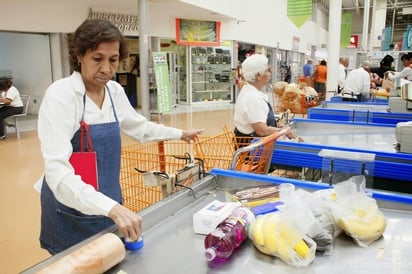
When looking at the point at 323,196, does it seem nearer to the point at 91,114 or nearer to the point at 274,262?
the point at 274,262

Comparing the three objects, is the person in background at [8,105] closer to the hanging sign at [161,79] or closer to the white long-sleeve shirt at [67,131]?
the hanging sign at [161,79]

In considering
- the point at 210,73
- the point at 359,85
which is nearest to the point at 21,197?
the point at 359,85

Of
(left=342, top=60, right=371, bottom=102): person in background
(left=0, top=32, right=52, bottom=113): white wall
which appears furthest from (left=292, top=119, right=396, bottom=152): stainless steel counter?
(left=0, top=32, right=52, bottom=113): white wall

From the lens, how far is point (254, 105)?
120 inches

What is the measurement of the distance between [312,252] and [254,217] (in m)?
0.24

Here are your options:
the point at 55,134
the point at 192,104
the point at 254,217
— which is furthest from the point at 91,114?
the point at 192,104

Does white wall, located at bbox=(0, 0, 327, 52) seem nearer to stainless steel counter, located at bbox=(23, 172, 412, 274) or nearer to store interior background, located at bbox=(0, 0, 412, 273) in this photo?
store interior background, located at bbox=(0, 0, 412, 273)

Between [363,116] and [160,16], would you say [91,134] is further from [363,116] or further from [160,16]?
[160,16]

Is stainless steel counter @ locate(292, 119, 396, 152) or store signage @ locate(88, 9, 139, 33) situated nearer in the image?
stainless steel counter @ locate(292, 119, 396, 152)

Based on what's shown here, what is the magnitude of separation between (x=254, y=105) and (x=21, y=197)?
2.97 metres

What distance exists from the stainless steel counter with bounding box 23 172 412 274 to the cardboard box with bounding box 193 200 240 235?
3cm

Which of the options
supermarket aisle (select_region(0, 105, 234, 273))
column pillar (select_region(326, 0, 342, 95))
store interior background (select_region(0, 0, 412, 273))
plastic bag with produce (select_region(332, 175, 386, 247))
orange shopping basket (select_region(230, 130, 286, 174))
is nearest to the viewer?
plastic bag with produce (select_region(332, 175, 386, 247))

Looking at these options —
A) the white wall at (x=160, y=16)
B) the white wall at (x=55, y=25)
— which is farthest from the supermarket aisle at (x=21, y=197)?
the white wall at (x=160, y=16)

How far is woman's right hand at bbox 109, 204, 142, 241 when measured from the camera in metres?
1.10
